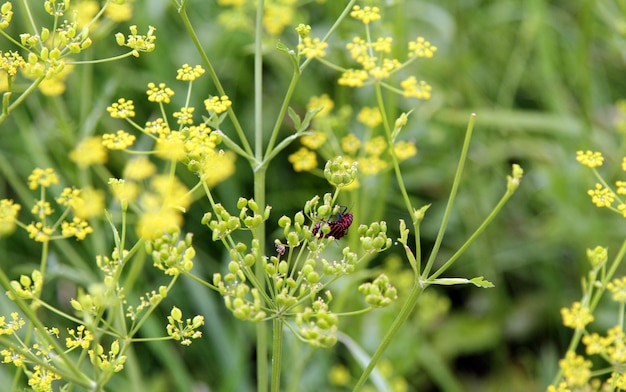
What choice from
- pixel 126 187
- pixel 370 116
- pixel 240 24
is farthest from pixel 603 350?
pixel 240 24

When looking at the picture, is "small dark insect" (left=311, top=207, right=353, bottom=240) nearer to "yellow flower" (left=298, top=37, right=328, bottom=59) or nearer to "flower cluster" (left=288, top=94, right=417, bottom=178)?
"flower cluster" (left=288, top=94, right=417, bottom=178)

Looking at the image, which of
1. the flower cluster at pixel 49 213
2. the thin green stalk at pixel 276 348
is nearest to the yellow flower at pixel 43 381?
the flower cluster at pixel 49 213

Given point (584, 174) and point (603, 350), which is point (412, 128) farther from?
point (603, 350)

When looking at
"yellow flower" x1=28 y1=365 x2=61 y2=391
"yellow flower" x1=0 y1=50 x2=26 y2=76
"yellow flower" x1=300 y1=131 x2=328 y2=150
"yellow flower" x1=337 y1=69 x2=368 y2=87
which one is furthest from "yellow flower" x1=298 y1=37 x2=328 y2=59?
"yellow flower" x1=28 y1=365 x2=61 y2=391

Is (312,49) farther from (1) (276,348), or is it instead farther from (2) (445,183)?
(2) (445,183)

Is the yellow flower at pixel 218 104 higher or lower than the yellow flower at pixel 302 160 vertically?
higher

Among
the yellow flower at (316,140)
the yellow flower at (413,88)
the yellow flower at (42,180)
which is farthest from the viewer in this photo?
the yellow flower at (316,140)

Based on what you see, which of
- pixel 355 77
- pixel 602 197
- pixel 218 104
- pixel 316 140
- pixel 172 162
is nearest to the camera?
pixel 172 162

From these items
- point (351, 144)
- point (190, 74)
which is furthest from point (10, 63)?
point (351, 144)

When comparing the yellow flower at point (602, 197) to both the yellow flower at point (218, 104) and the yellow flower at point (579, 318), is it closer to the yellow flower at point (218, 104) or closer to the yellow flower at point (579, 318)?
the yellow flower at point (579, 318)

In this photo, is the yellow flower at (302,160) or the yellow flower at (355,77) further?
the yellow flower at (302,160)
